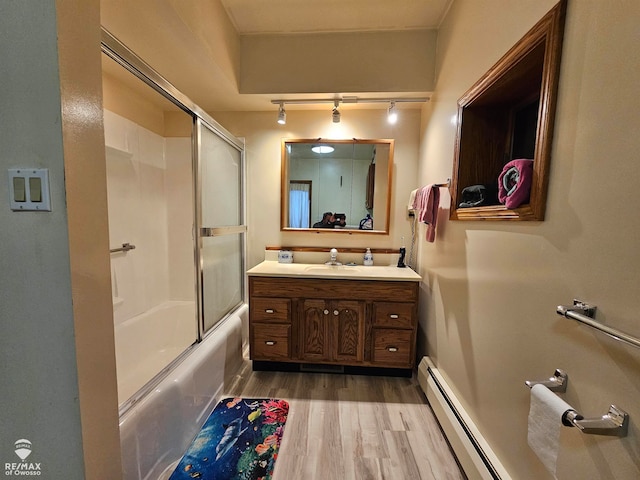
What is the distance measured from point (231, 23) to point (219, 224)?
148 cm

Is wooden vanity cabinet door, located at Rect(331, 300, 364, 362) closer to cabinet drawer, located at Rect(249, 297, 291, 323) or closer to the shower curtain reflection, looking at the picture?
cabinet drawer, located at Rect(249, 297, 291, 323)

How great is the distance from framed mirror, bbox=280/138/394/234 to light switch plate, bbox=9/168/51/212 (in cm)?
180

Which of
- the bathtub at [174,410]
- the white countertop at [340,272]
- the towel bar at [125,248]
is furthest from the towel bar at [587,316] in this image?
the towel bar at [125,248]

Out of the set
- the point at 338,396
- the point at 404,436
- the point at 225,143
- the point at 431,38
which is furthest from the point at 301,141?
the point at 404,436

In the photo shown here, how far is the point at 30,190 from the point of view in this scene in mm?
687

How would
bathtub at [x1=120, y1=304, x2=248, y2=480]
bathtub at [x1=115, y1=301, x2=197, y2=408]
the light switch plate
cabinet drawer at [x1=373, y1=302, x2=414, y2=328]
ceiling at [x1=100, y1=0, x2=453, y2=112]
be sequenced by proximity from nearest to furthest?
the light switch plate, bathtub at [x1=120, y1=304, x2=248, y2=480], ceiling at [x1=100, y1=0, x2=453, y2=112], bathtub at [x1=115, y1=301, x2=197, y2=408], cabinet drawer at [x1=373, y1=302, x2=414, y2=328]

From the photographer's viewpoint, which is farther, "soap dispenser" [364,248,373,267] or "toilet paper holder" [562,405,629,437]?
"soap dispenser" [364,248,373,267]

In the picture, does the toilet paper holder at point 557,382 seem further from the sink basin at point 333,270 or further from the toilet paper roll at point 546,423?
the sink basin at point 333,270

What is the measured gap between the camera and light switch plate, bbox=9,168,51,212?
68 cm

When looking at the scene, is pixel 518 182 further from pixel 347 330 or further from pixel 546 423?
pixel 347 330

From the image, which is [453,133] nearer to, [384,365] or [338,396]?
[384,365]

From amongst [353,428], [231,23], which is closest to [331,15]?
[231,23]

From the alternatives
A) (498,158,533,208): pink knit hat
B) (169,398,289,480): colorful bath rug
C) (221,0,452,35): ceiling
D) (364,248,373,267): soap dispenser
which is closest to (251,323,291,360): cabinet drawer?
(169,398,289,480): colorful bath rug

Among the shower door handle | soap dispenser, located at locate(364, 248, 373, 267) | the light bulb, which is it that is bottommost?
soap dispenser, located at locate(364, 248, 373, 267)
